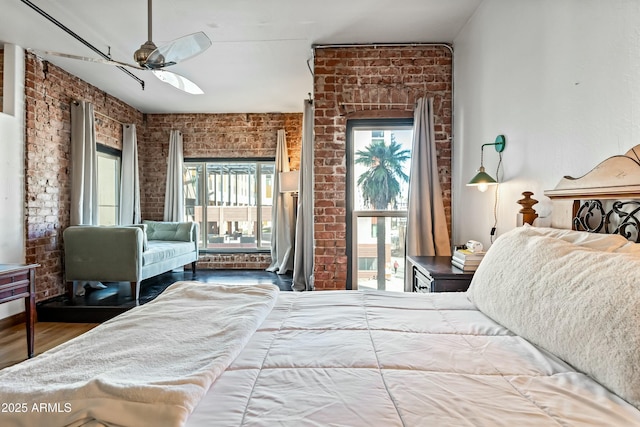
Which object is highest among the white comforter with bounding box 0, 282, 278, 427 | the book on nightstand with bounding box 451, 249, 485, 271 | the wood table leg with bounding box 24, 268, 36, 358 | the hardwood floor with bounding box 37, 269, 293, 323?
the book on nightstand with bounding box 451, 249, 485, 271

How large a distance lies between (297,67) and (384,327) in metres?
3.32

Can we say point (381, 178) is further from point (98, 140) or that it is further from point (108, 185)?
point (108, 185)

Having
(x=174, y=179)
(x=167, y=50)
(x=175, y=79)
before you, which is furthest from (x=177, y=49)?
(x=174, y=179)

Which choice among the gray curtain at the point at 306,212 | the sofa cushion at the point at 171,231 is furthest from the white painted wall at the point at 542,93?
the sofa cushion at the point at 171,231

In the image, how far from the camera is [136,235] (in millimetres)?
3670

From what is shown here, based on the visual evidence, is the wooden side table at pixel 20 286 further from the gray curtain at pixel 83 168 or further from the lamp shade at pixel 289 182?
the lamp shade at pixel 289 182

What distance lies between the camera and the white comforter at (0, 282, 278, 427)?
2.11 ft

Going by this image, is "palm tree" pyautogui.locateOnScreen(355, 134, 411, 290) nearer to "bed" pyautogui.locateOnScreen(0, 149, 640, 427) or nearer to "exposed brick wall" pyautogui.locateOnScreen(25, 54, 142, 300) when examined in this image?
"bed" pyautogui.locateOnScreen(0, 149, 640, 427)

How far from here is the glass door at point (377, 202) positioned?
11.0ft

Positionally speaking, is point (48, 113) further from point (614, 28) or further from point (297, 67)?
point (614, 28)

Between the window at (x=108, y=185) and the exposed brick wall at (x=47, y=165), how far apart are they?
83 centimetres

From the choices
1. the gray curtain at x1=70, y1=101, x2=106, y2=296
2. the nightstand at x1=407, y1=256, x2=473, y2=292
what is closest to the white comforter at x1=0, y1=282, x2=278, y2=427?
the nightstand at x1=407, y1=256, x2=473, y2=292

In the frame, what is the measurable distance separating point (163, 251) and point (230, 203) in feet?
6.09

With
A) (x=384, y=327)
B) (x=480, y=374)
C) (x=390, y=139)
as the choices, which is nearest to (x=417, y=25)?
(x=390, y=139)
